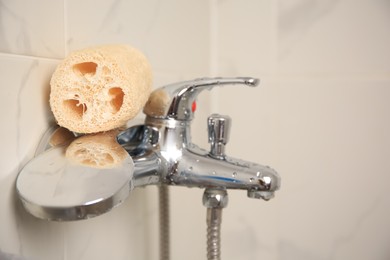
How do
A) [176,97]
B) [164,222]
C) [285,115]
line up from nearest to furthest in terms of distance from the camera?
[176,97], [164,222], [285,115]

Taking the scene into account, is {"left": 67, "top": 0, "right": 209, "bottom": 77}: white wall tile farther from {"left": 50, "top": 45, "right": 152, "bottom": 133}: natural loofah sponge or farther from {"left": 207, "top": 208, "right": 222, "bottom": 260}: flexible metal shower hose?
{"left": 207, "top": 208, "right": 222, "bottom": 260}: flexible metal shower hose

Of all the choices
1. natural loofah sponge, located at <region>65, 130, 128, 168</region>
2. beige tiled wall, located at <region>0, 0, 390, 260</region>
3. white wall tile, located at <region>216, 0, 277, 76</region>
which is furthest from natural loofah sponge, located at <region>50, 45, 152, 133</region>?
white wall tile, located at <region>216, 0, 277, 76</region>

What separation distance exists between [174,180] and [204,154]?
45 millimetres

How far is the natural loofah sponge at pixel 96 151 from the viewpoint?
11.7 inches

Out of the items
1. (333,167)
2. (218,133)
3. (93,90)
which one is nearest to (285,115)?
(333,167)

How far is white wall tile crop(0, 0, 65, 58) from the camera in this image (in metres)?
0.30

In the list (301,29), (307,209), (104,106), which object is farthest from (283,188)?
(104,106)

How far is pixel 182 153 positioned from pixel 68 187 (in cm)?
16

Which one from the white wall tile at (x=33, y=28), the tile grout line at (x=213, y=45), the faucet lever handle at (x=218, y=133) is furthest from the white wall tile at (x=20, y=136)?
the tile grout line at (x=213, y=45)

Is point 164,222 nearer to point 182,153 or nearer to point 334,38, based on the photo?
point 182,153

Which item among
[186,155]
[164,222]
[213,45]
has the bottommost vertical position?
[164,222]

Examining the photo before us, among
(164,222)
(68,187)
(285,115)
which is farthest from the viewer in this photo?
(285,115)

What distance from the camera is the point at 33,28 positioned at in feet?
1.07

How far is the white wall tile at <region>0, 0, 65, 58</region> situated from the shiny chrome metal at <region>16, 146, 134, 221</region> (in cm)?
10
